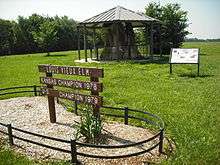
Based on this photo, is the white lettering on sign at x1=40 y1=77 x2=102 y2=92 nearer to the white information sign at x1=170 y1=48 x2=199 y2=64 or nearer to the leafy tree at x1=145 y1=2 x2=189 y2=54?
the white information sign at x1=170 y1=48 x2=199 y2=64

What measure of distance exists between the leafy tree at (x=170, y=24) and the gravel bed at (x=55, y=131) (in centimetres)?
2744

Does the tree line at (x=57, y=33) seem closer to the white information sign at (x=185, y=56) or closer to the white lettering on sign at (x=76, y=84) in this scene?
the white information sign at (x=185, y=56)

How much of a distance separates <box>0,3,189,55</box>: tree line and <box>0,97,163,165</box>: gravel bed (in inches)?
858

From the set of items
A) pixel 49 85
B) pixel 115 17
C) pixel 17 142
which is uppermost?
pixel 115 17

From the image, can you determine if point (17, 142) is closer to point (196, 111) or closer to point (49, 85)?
point (49, 85)

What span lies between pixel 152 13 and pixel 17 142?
33934 mm

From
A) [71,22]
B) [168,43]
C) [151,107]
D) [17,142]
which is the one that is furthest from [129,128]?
[71,22]

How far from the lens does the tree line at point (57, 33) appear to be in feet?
126

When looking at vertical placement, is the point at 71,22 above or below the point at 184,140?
above

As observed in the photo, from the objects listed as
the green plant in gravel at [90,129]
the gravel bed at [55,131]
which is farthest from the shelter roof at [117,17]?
the green plant in gravel at [90,129]

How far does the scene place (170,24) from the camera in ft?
126

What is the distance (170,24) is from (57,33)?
37.4 m

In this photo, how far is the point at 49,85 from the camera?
9.74 m

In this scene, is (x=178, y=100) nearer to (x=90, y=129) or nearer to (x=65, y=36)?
(x=90, y=129)
